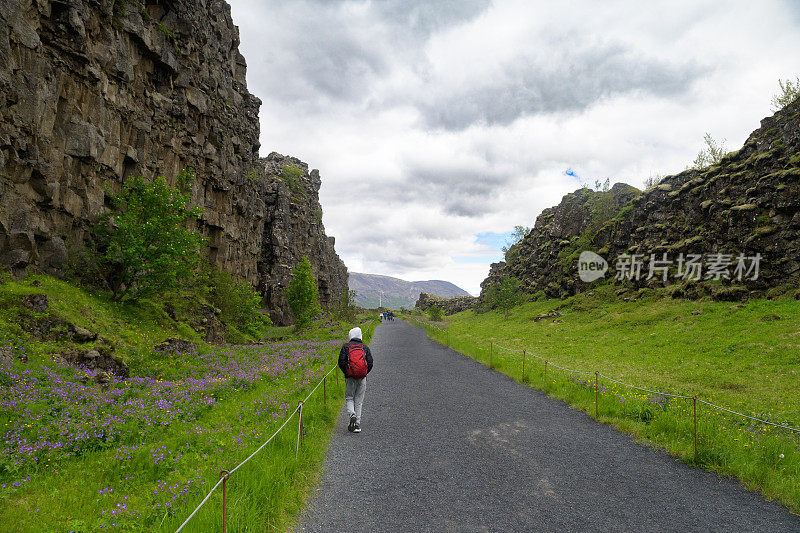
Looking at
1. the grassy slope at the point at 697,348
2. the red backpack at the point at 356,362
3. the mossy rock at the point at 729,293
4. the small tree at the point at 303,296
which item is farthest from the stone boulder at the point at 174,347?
the mossy rock at the point at 729,293

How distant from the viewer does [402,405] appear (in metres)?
13.7

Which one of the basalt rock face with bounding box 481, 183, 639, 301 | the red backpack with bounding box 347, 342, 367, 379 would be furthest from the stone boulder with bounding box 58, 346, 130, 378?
the basalt rock face with bounding box 481, 183, 639, 301

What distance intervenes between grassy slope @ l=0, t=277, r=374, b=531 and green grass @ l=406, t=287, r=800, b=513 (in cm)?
950

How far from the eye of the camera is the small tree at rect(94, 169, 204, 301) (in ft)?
65.8

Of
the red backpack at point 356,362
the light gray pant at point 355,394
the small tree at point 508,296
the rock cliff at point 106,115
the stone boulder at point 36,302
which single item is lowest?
the light gray pant at point 355,394

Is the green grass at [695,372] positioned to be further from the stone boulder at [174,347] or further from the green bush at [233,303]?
the green bush at [233,303]

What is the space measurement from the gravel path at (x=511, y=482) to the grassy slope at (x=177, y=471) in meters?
0.82

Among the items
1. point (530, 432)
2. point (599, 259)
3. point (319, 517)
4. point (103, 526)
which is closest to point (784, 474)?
point (530, 432)

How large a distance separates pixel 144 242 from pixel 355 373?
17.4 m

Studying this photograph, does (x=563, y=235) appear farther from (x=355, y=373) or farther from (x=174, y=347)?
(x=355, y=373)

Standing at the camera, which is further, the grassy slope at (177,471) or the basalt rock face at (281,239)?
the basalt rock face at (281,239)

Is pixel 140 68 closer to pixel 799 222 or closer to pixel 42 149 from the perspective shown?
pixel 42 149

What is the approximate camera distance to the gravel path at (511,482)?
6.18 m

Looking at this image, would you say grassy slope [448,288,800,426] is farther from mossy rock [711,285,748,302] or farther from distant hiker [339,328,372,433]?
distant hiker [339,328,372,433]
